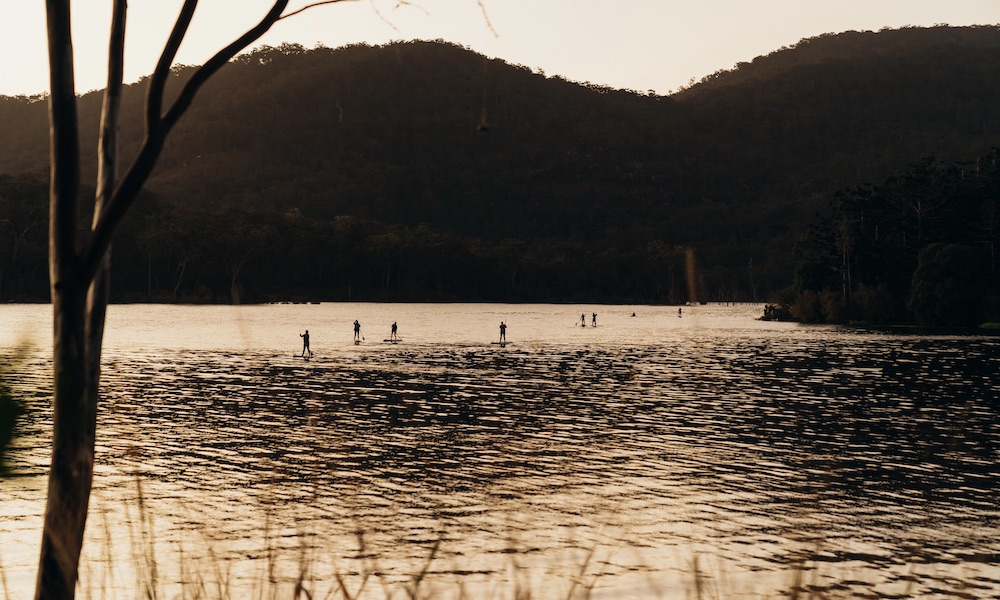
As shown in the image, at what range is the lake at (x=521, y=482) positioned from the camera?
1655 cm

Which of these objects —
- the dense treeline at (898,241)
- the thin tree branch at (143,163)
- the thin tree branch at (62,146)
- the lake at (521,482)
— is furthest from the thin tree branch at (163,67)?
the dense treeline at (898,241)

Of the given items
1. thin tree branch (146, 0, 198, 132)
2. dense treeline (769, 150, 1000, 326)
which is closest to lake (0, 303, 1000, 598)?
thin tree branch (146, 0, 198, 132)

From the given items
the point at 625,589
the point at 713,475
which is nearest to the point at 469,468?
the point at 713,475

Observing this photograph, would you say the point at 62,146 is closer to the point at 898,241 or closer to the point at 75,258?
the point at 75,258

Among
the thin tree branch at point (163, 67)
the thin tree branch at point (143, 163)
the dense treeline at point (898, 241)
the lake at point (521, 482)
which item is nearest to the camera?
the thin tree branch at point (143, 163)

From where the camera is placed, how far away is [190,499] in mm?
22703

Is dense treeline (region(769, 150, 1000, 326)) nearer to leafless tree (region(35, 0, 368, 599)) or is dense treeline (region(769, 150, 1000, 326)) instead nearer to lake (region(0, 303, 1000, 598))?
lake (region(0, 303, 1000, 598))

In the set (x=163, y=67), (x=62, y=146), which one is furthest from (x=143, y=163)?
(x=163, y=67)

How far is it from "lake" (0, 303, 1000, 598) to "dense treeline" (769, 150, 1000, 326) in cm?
8766

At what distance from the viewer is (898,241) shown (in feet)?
499

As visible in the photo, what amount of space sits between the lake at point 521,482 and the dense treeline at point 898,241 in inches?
3451

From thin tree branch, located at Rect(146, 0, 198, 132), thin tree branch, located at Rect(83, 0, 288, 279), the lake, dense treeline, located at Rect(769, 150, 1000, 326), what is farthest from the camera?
dense treeline, located at Rect(769, 150, 1000, 326)

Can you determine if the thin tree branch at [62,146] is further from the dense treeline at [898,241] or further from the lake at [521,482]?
the dense treeline at [898,241]

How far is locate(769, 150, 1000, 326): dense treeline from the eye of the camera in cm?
14512
